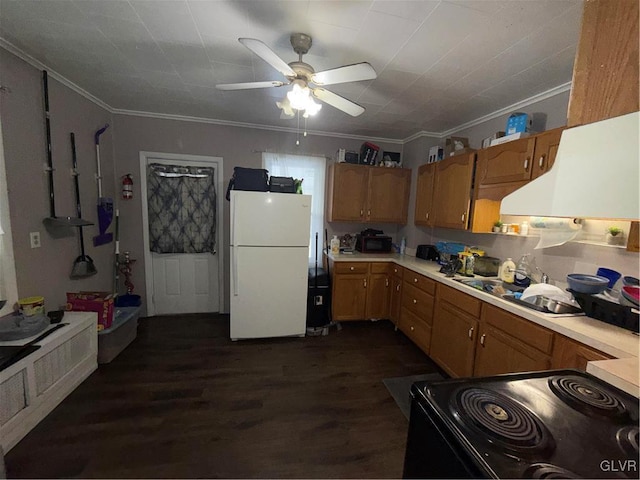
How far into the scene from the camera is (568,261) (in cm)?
197

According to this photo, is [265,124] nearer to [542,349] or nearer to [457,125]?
[457,125]

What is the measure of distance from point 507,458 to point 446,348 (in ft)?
6.27

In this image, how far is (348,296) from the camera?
3197 millimetres

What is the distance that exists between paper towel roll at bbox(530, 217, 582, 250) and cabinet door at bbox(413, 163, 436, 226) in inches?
42.6

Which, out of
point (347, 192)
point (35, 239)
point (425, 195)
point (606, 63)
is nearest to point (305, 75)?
point (606, 63)

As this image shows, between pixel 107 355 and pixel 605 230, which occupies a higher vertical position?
pixel 605 230

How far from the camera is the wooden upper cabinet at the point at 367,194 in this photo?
3.38m

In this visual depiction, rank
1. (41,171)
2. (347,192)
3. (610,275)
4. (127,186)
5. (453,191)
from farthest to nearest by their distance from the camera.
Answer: (347,192)
(127,186)
(453,191)
(41,171)
(610,275)

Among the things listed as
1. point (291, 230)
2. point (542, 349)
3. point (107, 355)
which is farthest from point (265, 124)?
point (542, 349)

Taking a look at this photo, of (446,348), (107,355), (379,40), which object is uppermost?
(379,40)

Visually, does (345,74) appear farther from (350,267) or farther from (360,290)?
(360,290)

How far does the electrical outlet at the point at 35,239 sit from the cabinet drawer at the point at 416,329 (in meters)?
3.39

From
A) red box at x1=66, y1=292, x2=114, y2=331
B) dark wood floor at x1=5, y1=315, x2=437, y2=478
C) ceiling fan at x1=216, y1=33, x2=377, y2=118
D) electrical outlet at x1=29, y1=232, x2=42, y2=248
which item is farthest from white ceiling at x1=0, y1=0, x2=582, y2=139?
dark wood floor at x1=5, y1=315, x2=437, y2=478

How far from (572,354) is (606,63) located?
1.38 m
